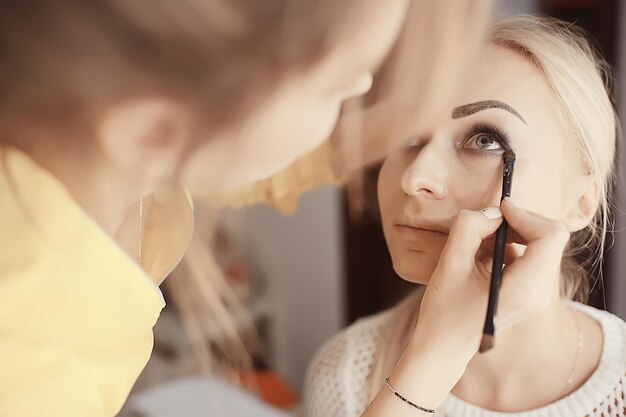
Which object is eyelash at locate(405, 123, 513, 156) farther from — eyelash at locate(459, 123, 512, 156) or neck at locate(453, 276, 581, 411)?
Result: neck at locate(453, 276, 581, 411)

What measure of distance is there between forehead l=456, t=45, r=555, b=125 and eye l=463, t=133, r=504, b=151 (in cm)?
3

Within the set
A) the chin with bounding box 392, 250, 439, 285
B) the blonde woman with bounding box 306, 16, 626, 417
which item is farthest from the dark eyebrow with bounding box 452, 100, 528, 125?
the chin with bounding box 392, 250, 439, 285

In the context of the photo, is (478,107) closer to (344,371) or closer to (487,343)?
(487,343)

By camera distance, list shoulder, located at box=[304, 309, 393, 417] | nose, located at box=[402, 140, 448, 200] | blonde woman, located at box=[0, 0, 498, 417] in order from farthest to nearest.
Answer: shoulder, located at box=[304, 309, 393, 417] < nose, located at box=[402, 140, 448, 200] < blonde woman, located at box=[0, 0, 498, 417]

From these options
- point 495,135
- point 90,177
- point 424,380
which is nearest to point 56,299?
point 90,177

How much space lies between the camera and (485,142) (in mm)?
513

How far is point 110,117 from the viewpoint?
1.23 ft

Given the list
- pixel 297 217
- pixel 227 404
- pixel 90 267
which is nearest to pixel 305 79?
pixel 90 267

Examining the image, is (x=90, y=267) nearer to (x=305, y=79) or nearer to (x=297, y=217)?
(x=305, y=79)

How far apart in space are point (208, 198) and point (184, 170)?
Result: 172mm

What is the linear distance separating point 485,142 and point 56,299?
1.01ft

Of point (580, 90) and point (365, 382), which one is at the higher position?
point (580, 90)

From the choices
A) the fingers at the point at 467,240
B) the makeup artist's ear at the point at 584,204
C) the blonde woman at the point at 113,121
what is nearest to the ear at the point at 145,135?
the blonde woman at the point at 113,121

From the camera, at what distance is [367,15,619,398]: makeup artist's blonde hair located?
1.70ft
